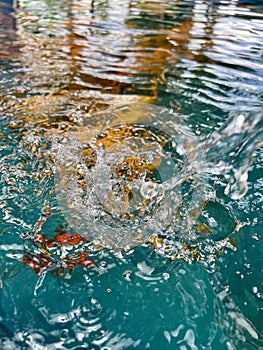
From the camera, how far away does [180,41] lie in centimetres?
586

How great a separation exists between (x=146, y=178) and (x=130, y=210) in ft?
1.03

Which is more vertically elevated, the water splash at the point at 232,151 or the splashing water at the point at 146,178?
the water splash at the point at 232,151

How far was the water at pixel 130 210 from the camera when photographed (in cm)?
161

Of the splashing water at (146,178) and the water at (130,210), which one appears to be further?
the splashing water at (146,178)

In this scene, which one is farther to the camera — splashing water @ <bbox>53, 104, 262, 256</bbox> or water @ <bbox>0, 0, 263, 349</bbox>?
splashing water @ <bbox>53, 104, 262, 256</bbox>

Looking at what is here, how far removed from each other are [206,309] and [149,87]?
301 centimetres

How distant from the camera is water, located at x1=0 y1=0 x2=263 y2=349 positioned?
1612mm

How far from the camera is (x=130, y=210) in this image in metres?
2.20

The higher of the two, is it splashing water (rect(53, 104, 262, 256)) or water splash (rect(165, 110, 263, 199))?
water splash (rect(165, 110, 263, 199))

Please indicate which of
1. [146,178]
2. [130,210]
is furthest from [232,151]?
[130,210]

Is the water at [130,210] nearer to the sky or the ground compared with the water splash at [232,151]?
nearer to the ground

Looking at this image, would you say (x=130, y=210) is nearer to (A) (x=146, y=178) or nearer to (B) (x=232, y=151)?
(A) (x=146, y=178)

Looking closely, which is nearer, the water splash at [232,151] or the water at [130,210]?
the water at [130,210]

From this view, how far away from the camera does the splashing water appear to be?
2.09 meters
